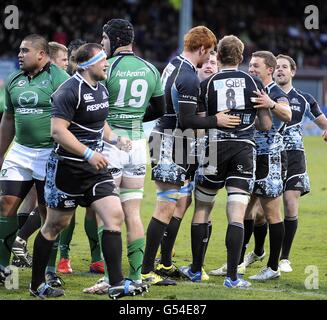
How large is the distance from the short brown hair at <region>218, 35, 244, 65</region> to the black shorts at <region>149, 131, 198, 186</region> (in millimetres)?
880

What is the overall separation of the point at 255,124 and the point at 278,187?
31.3 inches

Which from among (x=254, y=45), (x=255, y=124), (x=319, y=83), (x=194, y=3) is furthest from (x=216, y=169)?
(x=194, y=3)

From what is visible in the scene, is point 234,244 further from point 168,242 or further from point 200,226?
point 168,242

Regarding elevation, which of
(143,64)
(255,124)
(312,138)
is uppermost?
(143,64)

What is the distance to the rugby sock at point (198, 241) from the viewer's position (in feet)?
29.9

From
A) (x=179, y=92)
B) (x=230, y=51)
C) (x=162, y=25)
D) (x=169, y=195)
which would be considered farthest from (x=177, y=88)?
(x=162, y=25)

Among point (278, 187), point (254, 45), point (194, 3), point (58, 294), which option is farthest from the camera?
point (194, 3)

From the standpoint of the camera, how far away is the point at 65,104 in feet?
25.1

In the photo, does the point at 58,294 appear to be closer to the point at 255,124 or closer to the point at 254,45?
the point at 255,124

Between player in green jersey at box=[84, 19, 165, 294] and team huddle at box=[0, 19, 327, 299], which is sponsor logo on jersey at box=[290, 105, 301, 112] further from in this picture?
player in green jersey at box=[84, 19, 165, 294]

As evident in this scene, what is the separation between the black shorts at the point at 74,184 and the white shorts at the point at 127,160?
0.56m

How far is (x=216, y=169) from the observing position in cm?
881

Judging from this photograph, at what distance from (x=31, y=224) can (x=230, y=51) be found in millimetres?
3010

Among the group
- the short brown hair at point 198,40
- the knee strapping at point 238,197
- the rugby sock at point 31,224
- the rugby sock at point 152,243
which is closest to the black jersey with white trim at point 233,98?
the short brown hair at point 198,40
